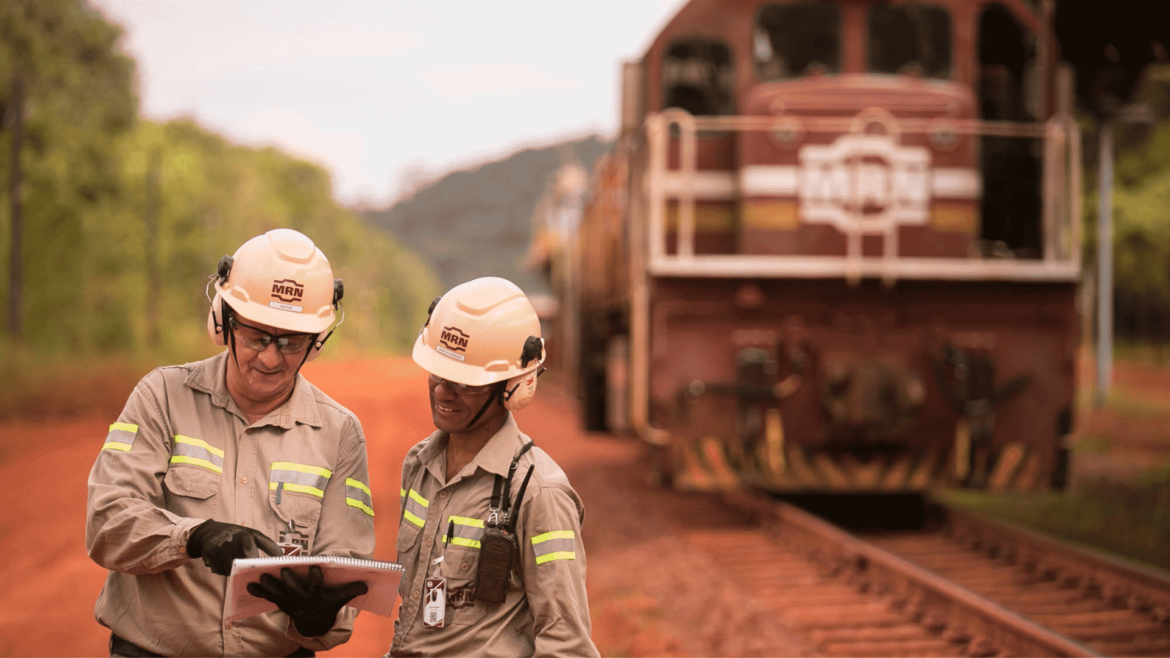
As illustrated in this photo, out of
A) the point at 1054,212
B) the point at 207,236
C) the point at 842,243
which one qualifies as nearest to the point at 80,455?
the point at 842,243

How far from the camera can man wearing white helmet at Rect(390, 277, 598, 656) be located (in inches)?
82.7

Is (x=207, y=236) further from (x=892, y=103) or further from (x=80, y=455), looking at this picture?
(x=892, y=103)

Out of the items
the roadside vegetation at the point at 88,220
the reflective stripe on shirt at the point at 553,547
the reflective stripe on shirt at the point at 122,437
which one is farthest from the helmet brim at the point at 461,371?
the roadside vegetation at the point at 88,220

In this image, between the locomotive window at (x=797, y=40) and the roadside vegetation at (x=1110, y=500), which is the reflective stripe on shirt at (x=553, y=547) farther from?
the locomotive window at (x=797, y=40)

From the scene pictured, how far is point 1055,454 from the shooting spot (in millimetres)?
7309

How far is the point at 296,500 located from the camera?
230 cm

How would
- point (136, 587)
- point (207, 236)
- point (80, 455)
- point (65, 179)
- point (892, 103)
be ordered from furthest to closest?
1. point (207, 236)
2. point (65, 179)
3. point (80, 455)
4. point (892, 103)
5. point (136, 587)

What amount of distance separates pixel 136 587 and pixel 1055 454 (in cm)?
699

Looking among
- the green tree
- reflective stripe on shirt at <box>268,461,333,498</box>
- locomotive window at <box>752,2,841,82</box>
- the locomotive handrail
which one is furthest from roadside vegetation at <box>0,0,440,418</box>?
reflective stripe on shirt at <box>268,461,333,498</box>

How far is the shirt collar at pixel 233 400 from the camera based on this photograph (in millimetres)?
2318

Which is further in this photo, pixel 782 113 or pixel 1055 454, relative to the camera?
pixel 782 113

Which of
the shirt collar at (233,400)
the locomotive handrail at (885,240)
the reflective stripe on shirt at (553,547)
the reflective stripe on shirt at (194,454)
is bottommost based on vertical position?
the reflective stripe on shirt at (553,547)

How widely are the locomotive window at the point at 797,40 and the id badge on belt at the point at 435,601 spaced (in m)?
6.71

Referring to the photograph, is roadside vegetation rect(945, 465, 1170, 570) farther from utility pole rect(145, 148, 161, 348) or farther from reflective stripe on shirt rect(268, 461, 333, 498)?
utility pole rect(145, 148, 161, 348)
